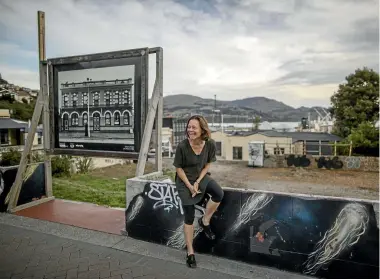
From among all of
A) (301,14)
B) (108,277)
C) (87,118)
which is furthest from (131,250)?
(301,14)

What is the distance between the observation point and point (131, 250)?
146 inches

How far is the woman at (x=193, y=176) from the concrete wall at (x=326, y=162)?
19191mm

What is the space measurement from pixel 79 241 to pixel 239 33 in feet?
15.1

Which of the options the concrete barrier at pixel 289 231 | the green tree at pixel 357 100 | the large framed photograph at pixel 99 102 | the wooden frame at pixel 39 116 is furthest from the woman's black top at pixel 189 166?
the green tree at pixel 357 100

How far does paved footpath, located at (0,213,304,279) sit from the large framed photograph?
1513mm

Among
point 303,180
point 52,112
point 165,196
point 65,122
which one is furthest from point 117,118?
point 303,180

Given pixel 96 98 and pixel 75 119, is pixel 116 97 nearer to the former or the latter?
Answer: pixel 96 98

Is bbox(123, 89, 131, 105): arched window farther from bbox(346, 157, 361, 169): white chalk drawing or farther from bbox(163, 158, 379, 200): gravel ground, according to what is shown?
bbox(346, 157, 361, 169): white chalk drawing

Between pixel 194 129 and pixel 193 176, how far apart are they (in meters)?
0.56

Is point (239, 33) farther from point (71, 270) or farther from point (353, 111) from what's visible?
point (353, 111)

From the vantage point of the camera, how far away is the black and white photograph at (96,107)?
483cm

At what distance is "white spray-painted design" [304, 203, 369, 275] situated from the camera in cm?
282

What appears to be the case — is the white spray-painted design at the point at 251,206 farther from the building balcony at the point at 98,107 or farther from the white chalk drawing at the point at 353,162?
the white chalk drawing at the point at 353,162

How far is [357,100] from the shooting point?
27.1m
